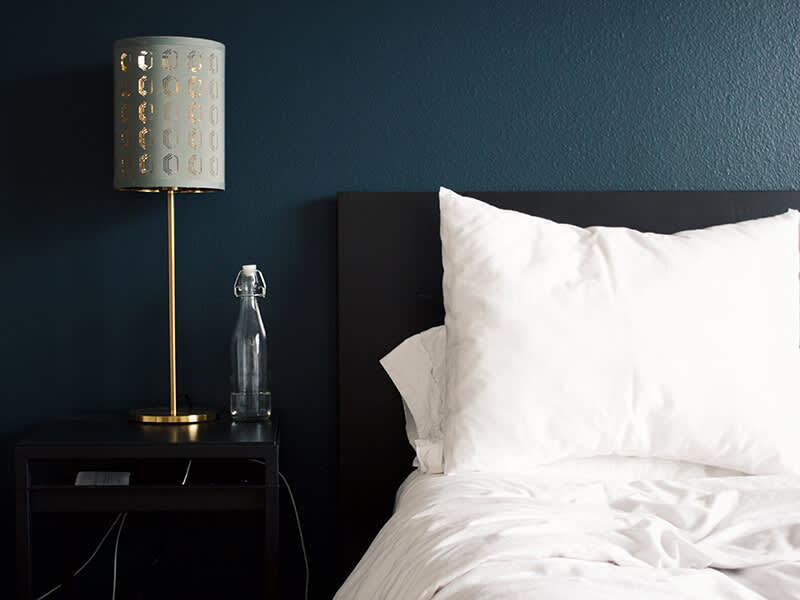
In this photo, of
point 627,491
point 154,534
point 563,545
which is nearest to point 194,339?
point 154,534

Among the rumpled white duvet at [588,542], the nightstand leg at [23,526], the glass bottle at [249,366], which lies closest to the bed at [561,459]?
the rumpled white duvet at [588,542]

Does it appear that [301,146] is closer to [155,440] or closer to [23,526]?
[155,440]

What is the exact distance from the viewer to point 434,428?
220 cm

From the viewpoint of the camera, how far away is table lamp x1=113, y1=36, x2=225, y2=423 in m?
2.17

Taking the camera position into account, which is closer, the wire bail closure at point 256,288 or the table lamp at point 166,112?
the table lamp at point 166,112

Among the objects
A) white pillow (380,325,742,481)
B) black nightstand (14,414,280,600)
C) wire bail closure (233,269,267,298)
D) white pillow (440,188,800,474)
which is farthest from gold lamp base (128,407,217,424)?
white pillow (440,188,800,474)

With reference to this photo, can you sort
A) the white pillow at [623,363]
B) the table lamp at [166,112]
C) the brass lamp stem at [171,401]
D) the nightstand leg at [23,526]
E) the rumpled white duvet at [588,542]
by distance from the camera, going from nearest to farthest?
the rumpled white duvet at [588,542] → the white pillow at [623,363] → the nightstand leg at [23,526] → the table lamp at [166,112] → the brass lamp stem at [171,401]

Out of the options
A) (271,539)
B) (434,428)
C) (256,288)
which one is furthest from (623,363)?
(256,288)

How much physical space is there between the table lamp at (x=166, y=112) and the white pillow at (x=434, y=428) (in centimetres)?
63

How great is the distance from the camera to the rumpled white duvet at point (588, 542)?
1237 millimetres

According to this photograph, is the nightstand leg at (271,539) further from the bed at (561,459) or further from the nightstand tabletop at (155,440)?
the bed at (561,459)

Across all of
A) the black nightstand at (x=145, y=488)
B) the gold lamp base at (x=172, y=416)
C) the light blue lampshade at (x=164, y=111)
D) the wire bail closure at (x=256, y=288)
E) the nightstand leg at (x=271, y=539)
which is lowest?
the nightstand leg at (x=271, y=539)

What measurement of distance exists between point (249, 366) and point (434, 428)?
0.49 metres

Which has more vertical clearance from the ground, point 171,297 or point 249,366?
point 171,297
